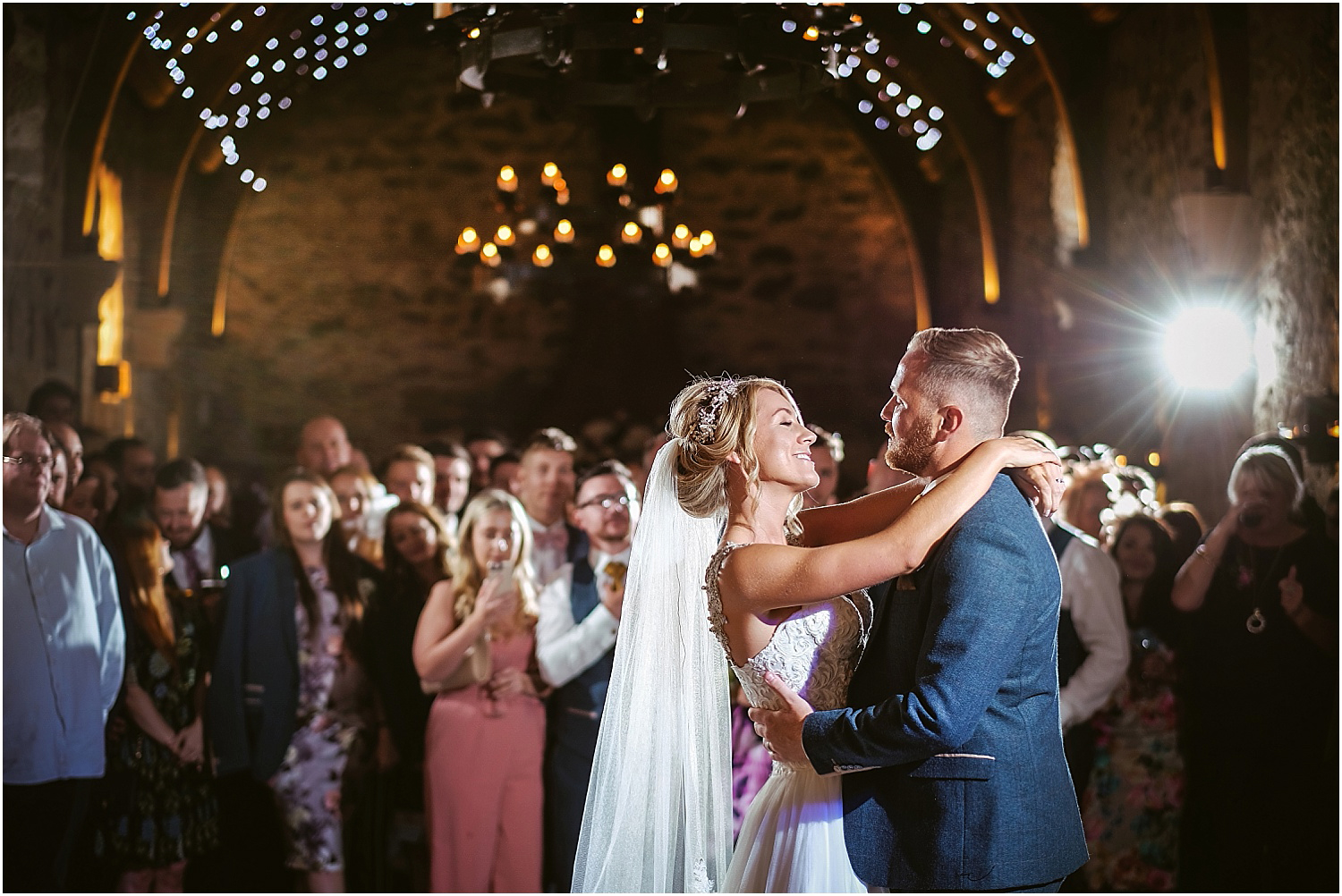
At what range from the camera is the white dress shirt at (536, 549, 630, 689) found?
4.03 m

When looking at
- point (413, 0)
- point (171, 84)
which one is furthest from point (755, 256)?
point (171, 84)

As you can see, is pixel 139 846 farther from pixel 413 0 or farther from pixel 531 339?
pixel 413 0

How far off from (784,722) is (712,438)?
1.90 feet

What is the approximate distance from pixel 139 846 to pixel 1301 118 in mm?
5263

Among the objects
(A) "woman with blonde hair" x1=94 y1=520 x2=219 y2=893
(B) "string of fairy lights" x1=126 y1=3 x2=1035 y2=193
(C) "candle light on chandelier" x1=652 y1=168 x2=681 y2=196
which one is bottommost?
(A) "woman with blonde hair" x1=94 y1=520 x2=219 y2=893

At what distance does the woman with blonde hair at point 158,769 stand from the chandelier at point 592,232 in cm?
233

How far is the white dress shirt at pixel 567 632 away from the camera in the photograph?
4.03 m

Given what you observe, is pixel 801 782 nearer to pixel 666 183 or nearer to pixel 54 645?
pixel 54 645

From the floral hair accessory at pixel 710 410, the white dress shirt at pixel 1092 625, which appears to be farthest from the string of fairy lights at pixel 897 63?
the floral hair accessory at pixel 710 410

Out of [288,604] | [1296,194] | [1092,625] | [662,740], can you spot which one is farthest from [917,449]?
[1296,194]

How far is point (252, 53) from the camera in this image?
5.20 meters

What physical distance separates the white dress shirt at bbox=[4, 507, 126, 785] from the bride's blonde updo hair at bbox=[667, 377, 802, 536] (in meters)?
2.90

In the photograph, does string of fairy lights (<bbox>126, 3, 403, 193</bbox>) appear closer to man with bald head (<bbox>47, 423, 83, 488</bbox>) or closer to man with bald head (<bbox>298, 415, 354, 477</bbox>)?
man with bald head (<bbox>298, 415, 354, 477</bbox>)

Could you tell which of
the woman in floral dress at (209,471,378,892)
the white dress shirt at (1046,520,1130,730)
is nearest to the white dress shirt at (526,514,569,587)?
the woman in floral dress at (209,471,378,892)
